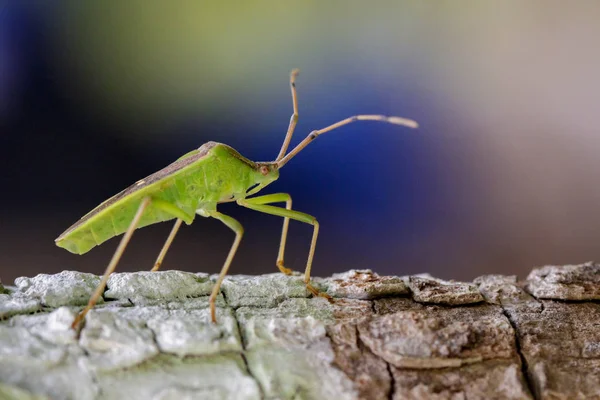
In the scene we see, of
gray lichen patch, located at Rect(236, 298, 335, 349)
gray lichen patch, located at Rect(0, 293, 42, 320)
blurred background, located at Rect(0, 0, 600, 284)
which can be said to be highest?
blurred background, located at Rect(0, 0, 600, 284)

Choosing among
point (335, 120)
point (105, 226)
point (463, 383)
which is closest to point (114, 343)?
point (105, 226)

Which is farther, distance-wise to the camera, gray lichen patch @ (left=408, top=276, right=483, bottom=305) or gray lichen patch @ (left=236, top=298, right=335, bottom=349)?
gray lichen patch @ (left=408, top=276, right=483, bottom=305)

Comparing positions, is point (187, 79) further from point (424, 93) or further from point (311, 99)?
point (424, 93)

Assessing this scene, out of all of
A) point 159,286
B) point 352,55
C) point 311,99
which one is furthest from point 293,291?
point 352,55

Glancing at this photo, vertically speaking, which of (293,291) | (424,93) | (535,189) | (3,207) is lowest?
(293,291)

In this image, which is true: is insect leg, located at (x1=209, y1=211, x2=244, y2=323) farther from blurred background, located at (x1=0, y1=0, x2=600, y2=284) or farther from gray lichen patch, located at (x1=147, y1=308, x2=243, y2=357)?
blurred background, located at (x1=0, y1=0, x2=600, y2=284)

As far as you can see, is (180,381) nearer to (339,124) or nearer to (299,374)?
(299,374)

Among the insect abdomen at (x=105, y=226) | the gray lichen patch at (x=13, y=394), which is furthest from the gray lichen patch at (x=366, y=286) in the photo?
the gray lichen patch at (x=13, y=394)

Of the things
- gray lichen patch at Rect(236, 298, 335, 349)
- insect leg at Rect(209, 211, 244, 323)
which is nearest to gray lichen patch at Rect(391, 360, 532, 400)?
gray lichen patch at Rect(236, 298, 335, 349)
